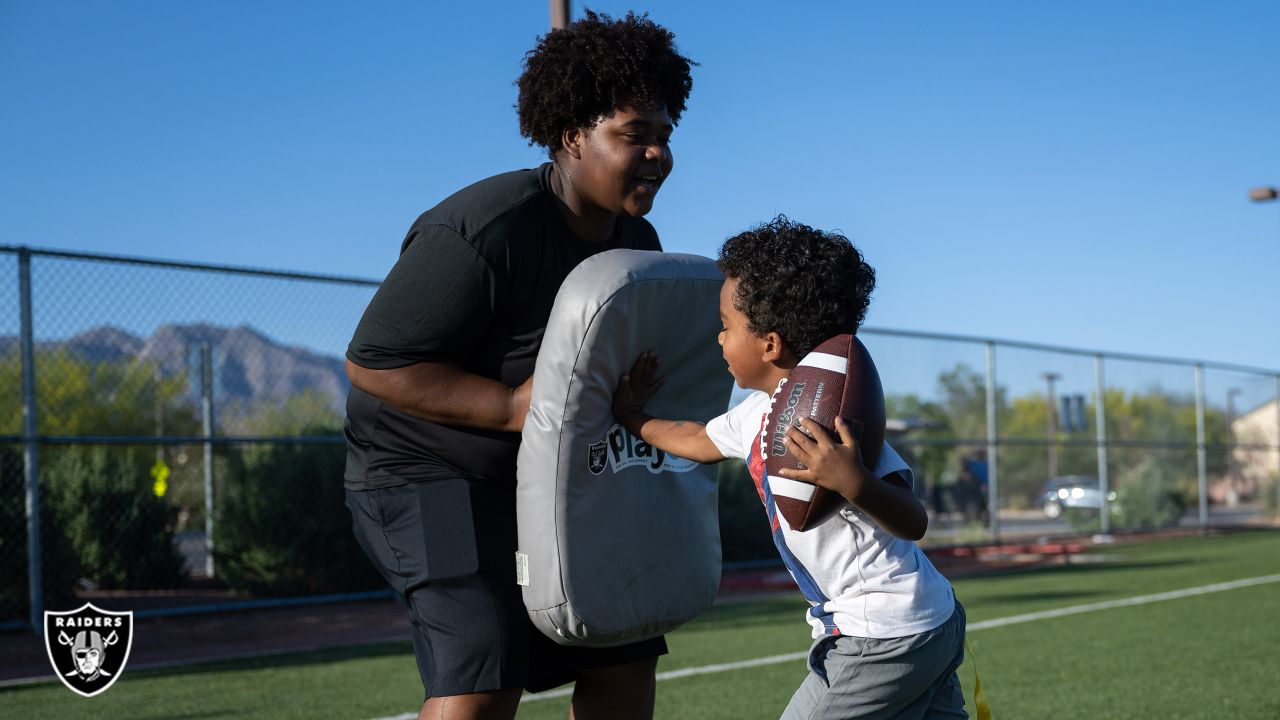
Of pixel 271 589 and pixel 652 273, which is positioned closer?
pixel 652 273

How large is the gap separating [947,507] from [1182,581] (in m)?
6.37

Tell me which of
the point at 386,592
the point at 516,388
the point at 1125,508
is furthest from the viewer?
the point at 1125,508

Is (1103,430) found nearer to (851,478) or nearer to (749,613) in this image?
(749,613)

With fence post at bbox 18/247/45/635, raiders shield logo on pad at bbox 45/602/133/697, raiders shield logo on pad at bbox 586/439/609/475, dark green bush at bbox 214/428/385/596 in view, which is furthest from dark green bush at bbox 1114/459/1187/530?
raiders shield logo on pad at bbox 586/439/609/475

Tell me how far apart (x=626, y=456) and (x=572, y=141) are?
0.83 metres

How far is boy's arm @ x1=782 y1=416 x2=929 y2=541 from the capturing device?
8.02 ft

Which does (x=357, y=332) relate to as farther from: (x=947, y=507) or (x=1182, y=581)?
(x=947, y=507)

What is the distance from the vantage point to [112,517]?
10.3 meters

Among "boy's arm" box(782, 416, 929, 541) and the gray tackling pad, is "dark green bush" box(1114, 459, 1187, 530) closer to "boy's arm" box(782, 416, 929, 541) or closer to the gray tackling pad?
the gray tackling pad

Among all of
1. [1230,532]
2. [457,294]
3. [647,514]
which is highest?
[457,294]

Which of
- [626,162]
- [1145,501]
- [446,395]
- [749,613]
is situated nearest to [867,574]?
[446,395]

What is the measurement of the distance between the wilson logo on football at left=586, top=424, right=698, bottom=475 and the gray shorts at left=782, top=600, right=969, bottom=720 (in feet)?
1.91

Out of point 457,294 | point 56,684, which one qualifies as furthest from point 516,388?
point 56,684

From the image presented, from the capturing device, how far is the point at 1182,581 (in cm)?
1173
